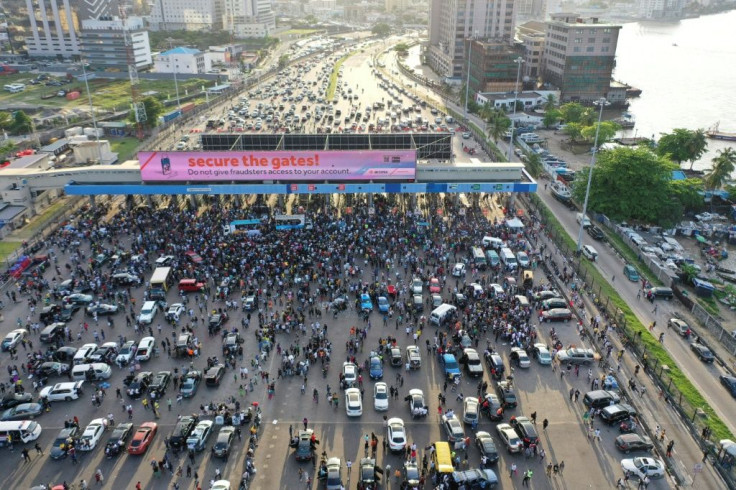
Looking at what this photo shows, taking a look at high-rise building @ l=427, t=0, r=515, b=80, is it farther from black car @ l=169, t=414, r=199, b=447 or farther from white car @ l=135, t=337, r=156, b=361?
black car @ l=169, t=414, r=199, b=447

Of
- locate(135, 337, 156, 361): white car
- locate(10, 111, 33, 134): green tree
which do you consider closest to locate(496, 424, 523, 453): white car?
locate(135, 337, 156, 361): white car

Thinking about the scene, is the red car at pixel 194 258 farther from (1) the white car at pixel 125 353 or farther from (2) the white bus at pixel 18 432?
(2) the white bus at pixel 18 432

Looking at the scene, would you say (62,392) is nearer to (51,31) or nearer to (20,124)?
(20,124)

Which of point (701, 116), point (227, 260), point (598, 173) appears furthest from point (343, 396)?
point (701, 116)

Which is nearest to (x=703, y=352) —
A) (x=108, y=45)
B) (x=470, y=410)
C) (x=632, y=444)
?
(x=632, y=444)

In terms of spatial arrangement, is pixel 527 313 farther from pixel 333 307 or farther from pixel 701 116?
pixel 701 116

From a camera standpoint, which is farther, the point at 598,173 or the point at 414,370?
the point at 598,173
